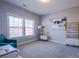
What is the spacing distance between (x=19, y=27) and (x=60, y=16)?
124 inches

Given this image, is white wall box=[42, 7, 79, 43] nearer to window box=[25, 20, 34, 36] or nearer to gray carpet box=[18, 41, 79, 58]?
window box=[25, 20, 34, 36]

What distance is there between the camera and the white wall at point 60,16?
4736mm

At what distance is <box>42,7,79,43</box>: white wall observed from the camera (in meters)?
4.74

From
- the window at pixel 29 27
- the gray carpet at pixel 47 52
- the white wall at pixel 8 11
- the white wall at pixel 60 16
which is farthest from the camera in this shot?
the window at pixel 29 27

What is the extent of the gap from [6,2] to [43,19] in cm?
350

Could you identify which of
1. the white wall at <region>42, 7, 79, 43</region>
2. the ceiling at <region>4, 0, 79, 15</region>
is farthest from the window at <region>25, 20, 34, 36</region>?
the ceiling at <region>4, 0, 79, 15</region>

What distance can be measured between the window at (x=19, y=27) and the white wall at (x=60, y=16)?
4.90ft

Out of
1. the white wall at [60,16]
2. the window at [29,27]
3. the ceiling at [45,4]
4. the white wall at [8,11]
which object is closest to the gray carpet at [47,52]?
the white wall at [8,11]

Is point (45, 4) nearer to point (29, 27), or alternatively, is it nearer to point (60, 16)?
point (60, 16)

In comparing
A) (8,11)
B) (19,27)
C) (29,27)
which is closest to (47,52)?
(19,27)

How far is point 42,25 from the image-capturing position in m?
6.64

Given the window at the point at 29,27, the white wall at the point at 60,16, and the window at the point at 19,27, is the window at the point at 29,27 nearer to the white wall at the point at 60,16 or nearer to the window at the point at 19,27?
the window at the point at 19,27

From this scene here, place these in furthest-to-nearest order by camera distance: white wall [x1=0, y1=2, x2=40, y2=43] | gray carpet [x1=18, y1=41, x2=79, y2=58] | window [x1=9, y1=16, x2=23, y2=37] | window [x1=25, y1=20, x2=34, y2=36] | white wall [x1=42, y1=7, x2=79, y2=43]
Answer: window [x1=25, y1=20, x2=34, y2=36], white wall [x1=42, y1=7, x2=79, y2=43], window [x1=9, y1=16, x2=23, y2=37], white wall [x1=0, y1=2, x2=40, y2=43], gray carpet [x1=18, y1=41, x2=79, y2=58]

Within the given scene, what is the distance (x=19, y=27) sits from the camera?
4898 millimetres
